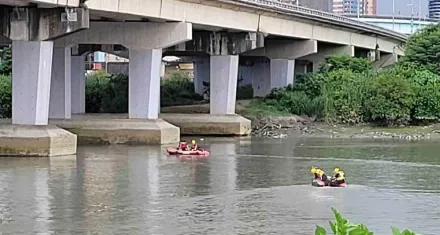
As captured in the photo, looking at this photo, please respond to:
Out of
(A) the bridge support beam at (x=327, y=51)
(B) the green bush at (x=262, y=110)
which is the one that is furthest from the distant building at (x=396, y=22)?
(B) the green bush at (x=262, y=110)

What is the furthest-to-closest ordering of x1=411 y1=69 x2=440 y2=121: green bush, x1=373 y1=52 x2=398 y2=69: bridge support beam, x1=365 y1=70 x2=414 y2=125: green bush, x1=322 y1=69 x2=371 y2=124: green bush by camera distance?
x1=373 y1=52 x2=398 y2=69: bridge support beam, x1=322 y1=69 x2=371 y2=124: green bush, x1=411 y1=69 x2=440 y2=121: green bush, x1=365 y1=70 x2=414 y2=125: green bush

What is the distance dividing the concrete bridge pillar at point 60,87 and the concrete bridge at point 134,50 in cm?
→ 5

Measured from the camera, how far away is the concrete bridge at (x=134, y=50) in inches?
Answer: 1590

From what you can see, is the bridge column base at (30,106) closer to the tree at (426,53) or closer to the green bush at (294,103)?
the green bush at (294,103)

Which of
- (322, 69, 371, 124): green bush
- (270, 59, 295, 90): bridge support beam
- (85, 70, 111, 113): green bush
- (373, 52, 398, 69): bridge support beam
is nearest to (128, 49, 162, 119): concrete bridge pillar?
(322, 69, 371, 124): green bush

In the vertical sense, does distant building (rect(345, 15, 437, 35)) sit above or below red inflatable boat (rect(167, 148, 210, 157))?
above

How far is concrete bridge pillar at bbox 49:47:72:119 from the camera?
5256 centimetres

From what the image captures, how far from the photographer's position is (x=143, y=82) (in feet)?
166

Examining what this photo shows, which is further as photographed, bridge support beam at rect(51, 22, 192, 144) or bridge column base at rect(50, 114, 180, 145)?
bridge support beam at rect(51, 22, 192, 144)

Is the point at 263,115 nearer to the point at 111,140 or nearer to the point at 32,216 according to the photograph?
the point at 111,140

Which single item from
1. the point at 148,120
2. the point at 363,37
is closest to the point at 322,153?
the point at 148,120

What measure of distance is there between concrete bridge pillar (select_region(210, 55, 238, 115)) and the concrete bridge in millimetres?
61

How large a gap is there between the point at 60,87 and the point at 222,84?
10971 millimetres

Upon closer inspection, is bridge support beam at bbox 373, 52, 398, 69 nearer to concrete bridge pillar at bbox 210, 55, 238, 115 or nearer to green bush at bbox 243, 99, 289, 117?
green bush at bbox 243, 99, 289, 117
